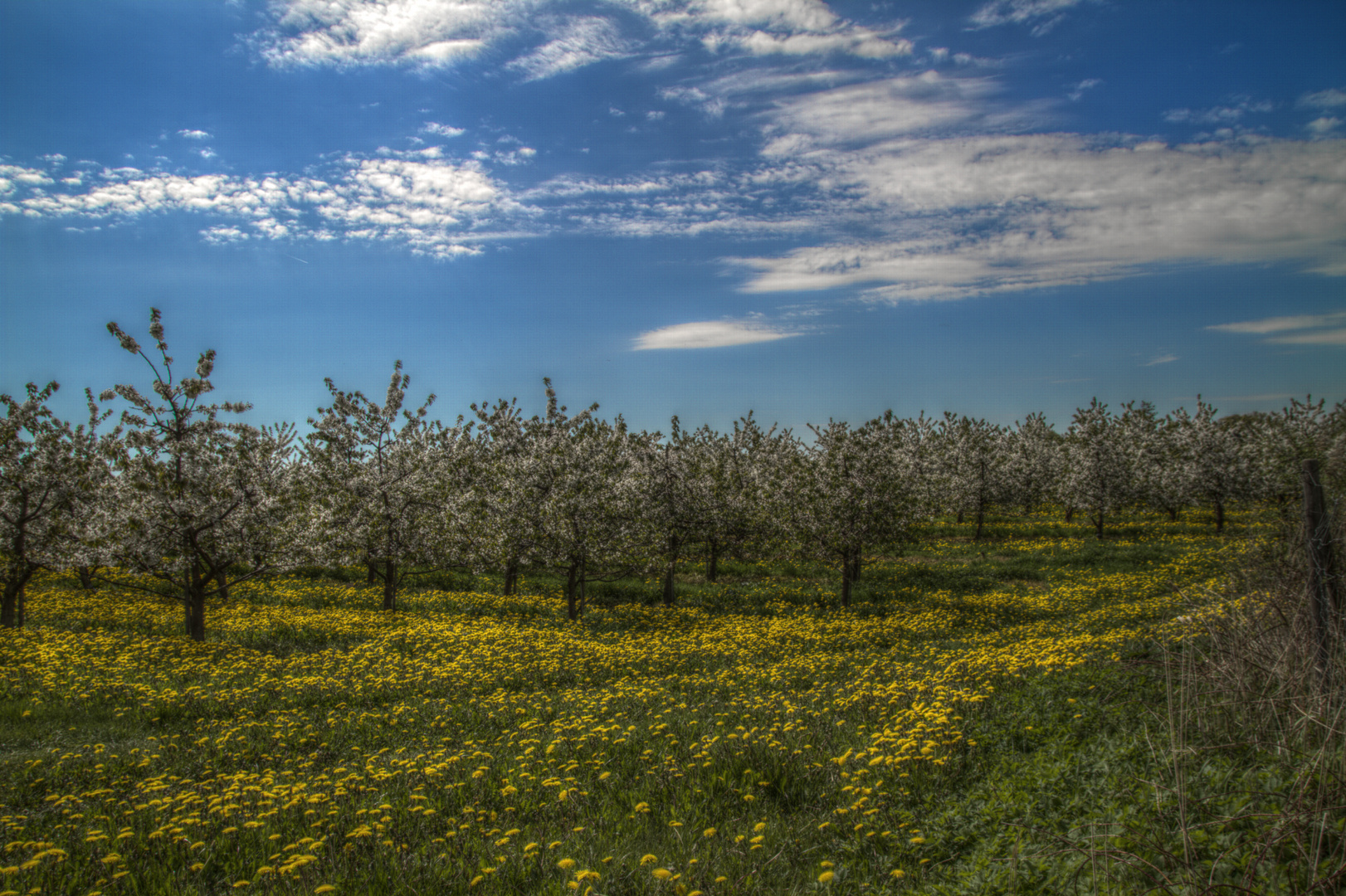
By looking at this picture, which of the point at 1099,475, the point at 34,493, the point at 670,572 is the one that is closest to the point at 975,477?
the point at 1099,475

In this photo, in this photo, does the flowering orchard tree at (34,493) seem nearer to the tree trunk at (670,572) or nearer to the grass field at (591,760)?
the grass field at (591,760)

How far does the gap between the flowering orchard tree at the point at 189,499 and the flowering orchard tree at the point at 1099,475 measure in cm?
4094

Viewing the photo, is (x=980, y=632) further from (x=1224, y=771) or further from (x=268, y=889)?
(x=268, y=889)

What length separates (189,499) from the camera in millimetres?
15055

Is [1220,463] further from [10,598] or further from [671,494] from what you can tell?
[10,598]

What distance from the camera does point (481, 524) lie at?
22.1m

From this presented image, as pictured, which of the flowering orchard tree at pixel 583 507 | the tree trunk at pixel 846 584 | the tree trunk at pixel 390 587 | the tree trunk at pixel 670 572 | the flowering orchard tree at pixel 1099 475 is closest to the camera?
the flowering orchard tree at pixel 583 507

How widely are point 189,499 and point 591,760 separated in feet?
42.6

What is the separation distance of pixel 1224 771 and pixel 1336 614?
259 centimetres

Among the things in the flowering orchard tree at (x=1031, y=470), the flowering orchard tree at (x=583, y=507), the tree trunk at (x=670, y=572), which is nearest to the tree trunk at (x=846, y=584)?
the tree trunk at (x=670, y=572)

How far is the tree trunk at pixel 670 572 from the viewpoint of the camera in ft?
73.3

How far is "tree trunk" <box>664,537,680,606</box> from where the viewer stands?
22350 millimetres

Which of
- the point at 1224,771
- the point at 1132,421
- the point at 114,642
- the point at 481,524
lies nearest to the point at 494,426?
the point at 481,524

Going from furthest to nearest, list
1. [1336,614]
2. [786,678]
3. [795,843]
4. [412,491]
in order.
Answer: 1. [412,491]
2. [786,678]
3. [1336,614]
4. [795,843]
